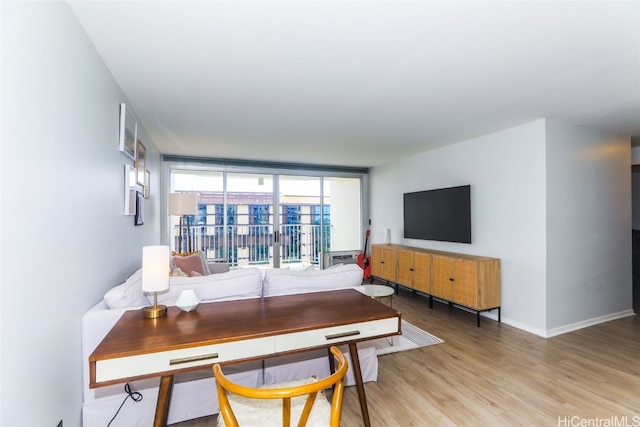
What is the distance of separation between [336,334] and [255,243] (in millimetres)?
4767

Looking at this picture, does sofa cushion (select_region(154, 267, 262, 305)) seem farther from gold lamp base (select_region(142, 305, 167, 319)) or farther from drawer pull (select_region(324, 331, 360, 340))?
drawer pull (select_region(324, 331, 360, 340))

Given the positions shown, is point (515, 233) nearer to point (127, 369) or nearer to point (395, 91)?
point (395, 91)

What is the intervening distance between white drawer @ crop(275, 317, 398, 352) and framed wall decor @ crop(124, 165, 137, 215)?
181cm

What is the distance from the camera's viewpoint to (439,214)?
4449 mm

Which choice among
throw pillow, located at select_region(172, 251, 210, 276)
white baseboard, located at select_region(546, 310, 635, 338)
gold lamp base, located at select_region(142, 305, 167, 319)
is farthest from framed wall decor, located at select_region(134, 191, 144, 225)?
white baseboard, located at select_region(546, 310, 635, 338)

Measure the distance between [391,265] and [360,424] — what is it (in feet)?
10.7

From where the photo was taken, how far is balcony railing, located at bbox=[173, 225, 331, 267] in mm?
5676

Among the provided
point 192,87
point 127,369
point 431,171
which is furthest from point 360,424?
point 431,171

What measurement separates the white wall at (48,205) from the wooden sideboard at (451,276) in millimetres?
3501

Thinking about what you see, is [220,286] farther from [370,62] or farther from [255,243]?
[255,243]

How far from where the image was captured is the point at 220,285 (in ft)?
6.57

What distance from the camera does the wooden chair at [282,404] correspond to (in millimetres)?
924

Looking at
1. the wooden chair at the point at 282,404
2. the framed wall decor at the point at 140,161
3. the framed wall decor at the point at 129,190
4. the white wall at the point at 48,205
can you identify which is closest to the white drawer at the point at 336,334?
the wooden chair at the point at 282,404

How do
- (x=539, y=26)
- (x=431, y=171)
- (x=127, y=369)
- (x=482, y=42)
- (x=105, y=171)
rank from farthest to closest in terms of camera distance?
(x=431, y=171) → (x=105, y=171) → (x=482, y=42) → (x=539, y=26) → (x=127, y=369)
